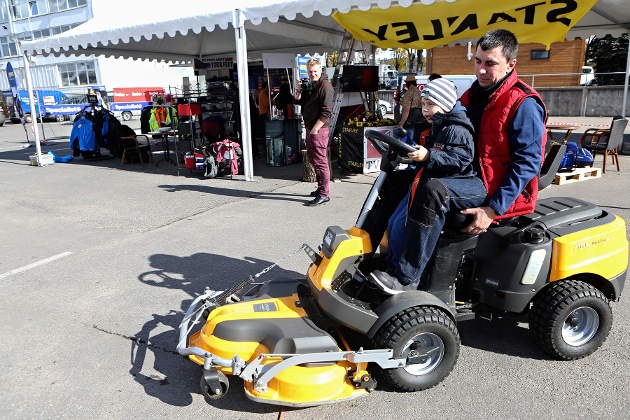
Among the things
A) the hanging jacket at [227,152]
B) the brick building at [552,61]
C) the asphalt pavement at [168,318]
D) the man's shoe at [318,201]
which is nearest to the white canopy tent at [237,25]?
the hanging jacket at [227,152]

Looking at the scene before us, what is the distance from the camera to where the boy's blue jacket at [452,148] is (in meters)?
2.59

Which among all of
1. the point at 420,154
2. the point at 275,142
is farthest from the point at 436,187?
the point at 275,142

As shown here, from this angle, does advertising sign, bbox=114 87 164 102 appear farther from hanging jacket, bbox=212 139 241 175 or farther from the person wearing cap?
the person wearing cap

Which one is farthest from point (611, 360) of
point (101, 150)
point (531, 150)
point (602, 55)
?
point (602, 55)

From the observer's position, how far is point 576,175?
836 cm

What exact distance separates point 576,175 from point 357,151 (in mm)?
4059

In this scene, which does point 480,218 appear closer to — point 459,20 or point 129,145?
point 459,20

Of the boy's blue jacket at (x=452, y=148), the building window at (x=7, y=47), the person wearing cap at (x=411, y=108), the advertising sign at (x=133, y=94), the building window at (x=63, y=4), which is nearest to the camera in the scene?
the boy's blue jacket at (x=452, y=148)

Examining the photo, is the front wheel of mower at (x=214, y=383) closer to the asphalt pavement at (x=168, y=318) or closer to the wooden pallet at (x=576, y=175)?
the asphalt pavement at (x=168, y=318)

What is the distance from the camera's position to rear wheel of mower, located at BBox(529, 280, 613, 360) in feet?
9.21

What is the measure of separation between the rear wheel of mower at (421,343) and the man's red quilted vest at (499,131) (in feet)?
2.55

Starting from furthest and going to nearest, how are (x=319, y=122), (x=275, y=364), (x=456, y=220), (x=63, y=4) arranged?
(x=63, y=4), (x=319, y=122), (x=456, y=220), (x=275, y=364)

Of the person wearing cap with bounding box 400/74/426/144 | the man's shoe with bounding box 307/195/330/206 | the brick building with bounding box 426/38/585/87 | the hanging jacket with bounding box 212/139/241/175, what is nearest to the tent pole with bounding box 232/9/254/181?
the hanging jacket with bounding box 212/139/241/175

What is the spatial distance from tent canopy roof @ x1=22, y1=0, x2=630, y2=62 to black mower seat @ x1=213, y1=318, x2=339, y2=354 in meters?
5.71
